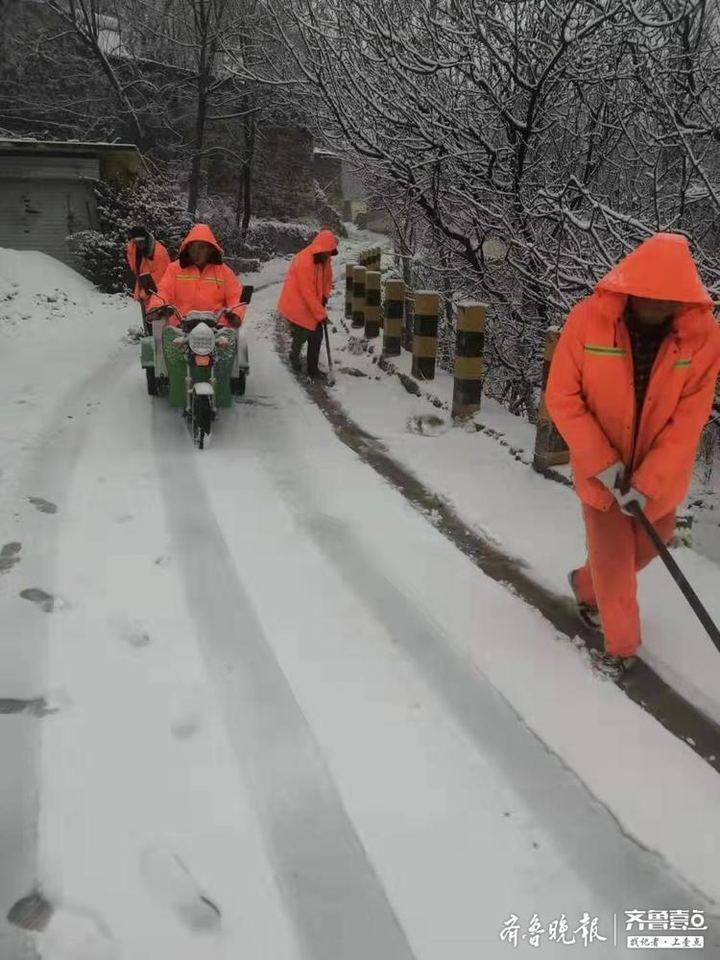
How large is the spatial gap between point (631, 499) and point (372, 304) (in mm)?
9243

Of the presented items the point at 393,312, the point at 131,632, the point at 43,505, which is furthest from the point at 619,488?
the point at 393,312

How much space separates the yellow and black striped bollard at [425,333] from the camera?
8.07 meters

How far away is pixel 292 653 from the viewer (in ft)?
10.9

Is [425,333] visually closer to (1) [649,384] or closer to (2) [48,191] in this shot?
(1) [649,384]

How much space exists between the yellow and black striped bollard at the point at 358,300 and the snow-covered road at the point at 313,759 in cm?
923

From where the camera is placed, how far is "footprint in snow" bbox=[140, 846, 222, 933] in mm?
2055

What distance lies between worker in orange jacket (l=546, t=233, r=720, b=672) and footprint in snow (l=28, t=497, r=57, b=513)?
3.30 meters

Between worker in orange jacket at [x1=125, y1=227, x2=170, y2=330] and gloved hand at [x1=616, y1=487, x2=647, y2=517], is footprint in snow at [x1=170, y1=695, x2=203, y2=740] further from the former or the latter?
worker in orange jacket at [x1=125, y1=227, x2=170, y2=330]

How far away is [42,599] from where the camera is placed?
3.69 m

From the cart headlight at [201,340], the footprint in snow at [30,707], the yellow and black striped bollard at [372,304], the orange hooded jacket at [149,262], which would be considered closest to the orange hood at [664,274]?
the footprint in snow at [30,707]

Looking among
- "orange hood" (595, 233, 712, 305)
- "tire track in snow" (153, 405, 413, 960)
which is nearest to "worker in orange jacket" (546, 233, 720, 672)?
"orange hood" (595, 233, 712, 305)

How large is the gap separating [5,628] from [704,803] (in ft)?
9.60

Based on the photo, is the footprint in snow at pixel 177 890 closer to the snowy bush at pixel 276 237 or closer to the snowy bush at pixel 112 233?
the snowy bush at pixel 112 233

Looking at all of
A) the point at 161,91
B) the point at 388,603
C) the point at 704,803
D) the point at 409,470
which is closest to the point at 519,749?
the point at 704,803
